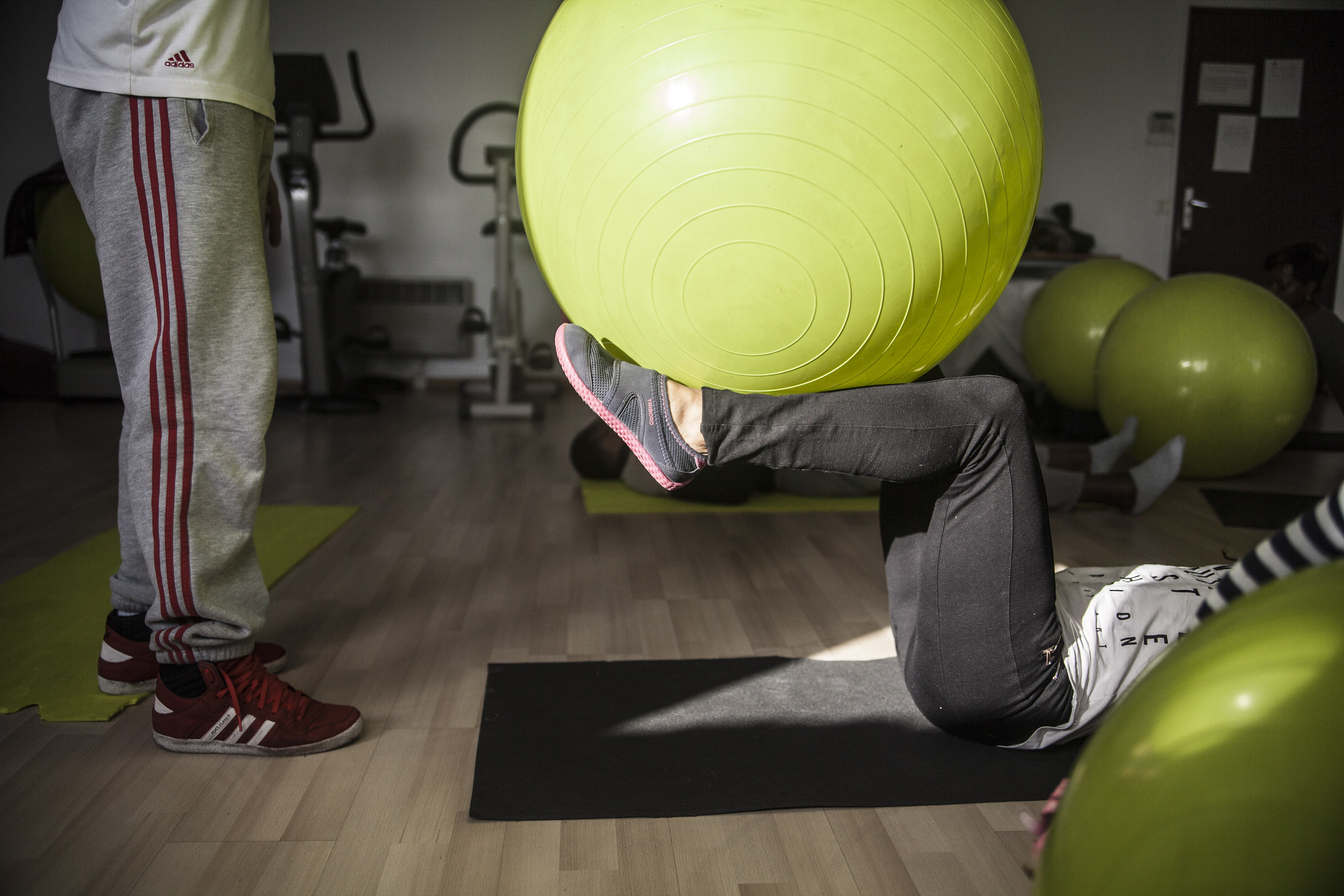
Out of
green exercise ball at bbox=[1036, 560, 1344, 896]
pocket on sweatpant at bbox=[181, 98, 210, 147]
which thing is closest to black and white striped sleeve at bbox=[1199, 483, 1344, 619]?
green exercise ball at bbox=[1036, 560, 1344, 896]

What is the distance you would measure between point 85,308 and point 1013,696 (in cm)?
464

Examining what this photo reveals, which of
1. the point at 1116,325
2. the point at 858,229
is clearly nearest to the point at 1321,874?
the point at 858,229

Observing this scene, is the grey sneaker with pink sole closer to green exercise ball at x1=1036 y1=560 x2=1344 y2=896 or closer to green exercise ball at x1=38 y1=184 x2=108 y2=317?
green exercise ball at x1=1036 y1=560 x2=1344 y2=896

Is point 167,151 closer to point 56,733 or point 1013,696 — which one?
point 56,733

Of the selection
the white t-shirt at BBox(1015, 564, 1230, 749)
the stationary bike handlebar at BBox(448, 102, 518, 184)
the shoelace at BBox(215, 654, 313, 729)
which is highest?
the stationary bike handlebar at BBox(448, 102, 518, 184)

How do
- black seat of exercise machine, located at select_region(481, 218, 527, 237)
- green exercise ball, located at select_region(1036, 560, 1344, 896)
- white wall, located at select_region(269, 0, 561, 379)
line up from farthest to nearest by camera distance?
white wall, located at select_region(269, 0, 561, 379), black seat of exercise machine, located at select_region(481, 218, 527, 237), green exercise ball, located at select_region(1036, 560, 1344, 896)

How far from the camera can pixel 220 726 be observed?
1.22m

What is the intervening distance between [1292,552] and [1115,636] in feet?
2.22

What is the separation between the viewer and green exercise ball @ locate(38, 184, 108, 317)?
410 cm

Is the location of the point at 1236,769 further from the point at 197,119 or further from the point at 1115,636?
the point at 197,119

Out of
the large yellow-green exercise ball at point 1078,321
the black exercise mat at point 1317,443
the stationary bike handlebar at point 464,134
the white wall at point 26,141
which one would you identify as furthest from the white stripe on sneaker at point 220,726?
the white wall at point 26,141

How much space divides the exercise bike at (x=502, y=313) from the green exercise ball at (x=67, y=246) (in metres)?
1.70

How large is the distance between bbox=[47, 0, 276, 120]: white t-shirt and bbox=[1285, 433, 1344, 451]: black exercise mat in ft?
13.1

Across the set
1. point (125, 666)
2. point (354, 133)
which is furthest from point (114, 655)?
point (354, 133)
